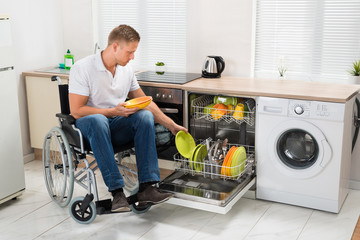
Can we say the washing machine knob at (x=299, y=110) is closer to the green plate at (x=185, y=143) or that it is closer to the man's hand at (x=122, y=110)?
the green plate at (x=185, y=143)

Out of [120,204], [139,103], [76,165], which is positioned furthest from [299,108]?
[76,165]

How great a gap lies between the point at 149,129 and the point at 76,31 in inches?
72.9

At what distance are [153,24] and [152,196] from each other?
1.79 meters

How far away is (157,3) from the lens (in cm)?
397

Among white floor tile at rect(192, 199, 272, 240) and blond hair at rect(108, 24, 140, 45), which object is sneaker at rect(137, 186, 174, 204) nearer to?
white floor tile at rect(192, 199, 272, 240)

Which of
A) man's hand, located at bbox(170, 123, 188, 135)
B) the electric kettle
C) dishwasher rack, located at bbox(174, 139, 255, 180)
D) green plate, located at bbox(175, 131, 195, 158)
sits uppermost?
the electric kettle

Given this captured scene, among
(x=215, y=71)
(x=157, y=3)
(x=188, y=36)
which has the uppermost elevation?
(x=157, y=3)

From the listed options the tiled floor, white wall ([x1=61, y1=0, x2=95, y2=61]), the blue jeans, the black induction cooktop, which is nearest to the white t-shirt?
the blue jeans

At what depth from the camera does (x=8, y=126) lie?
122 inches

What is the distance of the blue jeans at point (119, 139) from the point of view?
2.73 metres

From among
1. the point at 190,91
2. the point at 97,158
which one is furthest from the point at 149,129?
the point at 190,91

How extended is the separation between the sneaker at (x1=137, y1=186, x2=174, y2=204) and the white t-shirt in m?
0.61

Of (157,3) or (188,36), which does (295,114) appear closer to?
(188,36)

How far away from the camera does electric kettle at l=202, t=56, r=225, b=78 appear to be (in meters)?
3.50
